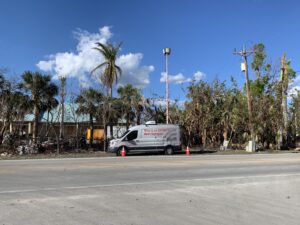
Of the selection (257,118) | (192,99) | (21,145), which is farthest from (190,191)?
(192,99)

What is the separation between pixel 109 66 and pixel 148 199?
1225 inches

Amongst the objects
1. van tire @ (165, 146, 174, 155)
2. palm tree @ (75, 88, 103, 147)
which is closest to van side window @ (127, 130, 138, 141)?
van tire @ (165, 146, 174, 155)

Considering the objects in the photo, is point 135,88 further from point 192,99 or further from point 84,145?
point 84,145

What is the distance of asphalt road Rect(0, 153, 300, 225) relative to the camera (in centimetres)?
749

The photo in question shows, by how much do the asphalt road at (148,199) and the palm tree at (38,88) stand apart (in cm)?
2280

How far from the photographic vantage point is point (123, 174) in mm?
15172

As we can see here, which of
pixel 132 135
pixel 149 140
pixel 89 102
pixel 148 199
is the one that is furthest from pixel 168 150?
pixel 148 199

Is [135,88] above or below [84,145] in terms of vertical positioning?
above

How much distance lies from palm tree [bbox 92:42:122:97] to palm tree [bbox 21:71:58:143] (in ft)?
16.8

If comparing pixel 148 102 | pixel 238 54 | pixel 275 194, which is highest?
pixel 238 54

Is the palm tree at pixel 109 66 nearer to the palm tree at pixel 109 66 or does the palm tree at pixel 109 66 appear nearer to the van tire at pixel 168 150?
the palm tree at pixel 109 66

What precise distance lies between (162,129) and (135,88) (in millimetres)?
14796

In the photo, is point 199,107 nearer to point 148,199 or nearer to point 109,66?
point 109,66

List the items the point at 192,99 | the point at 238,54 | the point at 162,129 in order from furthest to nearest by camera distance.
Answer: the point at 192,99 < the point at 238,54 < the point at 162,129
